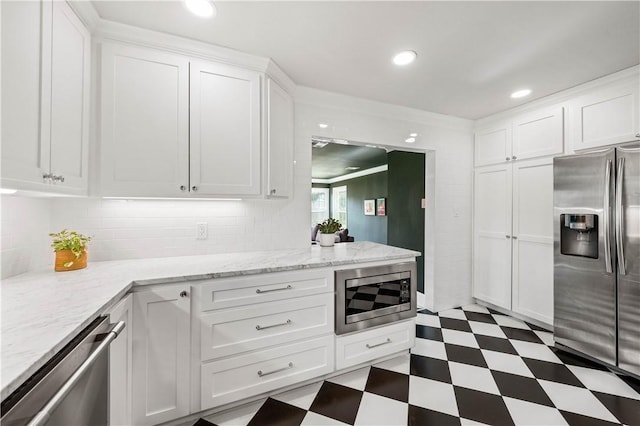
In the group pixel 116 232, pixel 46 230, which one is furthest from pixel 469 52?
pixel 46 230

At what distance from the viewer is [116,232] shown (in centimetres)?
191

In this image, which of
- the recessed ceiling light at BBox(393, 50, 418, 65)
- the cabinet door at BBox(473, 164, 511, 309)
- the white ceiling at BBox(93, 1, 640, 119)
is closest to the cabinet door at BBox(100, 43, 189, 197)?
the white ceiling at BBox(93, 1, 640, 119)

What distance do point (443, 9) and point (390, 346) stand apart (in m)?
2.31

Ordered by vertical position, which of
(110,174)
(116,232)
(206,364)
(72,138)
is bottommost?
(206,364)

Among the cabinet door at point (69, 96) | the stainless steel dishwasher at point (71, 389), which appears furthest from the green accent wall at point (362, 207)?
the stainless steel dishwasher at point (71, 389)

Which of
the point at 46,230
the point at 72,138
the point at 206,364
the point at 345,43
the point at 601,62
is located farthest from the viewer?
the point at 601,62

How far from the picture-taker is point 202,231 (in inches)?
84.7

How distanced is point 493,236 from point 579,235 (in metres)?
0.96

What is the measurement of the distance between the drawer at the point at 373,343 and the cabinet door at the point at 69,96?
1918 mm

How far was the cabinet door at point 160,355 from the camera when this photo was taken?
142cm

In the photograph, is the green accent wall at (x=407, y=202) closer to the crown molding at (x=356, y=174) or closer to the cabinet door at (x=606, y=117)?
the crown molding at (x=356, y=174)

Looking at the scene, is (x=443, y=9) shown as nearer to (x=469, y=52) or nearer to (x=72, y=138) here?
(x=469, y=52)

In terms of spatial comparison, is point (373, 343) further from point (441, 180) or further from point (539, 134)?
point (539, 134)

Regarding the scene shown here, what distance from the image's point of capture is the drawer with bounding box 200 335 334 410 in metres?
1.59
